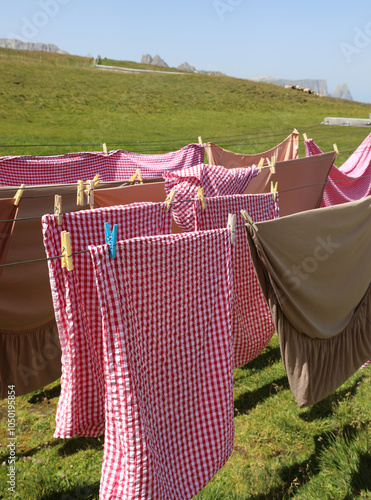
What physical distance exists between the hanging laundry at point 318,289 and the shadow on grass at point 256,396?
102 centimetres

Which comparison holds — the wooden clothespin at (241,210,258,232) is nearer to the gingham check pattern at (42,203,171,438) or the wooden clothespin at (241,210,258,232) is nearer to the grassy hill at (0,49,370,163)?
the gingham check pattern at (42,203,171,438)

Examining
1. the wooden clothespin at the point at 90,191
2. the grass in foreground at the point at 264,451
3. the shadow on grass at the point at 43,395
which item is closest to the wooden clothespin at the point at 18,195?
the wooden clothespin at the point at 90,191

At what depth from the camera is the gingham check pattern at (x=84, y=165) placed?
374cm

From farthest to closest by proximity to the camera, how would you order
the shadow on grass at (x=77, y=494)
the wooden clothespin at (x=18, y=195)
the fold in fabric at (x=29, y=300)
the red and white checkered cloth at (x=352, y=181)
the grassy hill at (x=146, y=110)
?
the grassy hill at (x=146, y=110) < the red and white checkered cloth at (x=352, y=181) < the shadow on grass at (x=77, y=494) < the fold in fabric at (x=29, y=300) < the wooden clothespin at (x=18, y=195)

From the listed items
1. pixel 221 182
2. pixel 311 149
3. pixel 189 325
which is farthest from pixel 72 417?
pixel 311 149

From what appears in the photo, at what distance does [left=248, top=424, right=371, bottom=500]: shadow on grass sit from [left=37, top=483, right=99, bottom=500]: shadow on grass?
916mm

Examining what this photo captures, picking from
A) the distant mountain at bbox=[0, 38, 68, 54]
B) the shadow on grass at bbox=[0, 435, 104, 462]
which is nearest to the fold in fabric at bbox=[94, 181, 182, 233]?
the shadow on grass at bbox=[0, 435, 104, 462]

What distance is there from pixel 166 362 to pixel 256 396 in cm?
194

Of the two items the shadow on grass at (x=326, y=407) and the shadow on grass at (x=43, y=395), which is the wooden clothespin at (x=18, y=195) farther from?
the shadow on grass at (x=326, y=407)

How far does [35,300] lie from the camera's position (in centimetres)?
260

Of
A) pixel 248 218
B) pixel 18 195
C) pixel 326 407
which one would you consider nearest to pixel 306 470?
pixel 326 407

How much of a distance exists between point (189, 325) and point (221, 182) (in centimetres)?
118

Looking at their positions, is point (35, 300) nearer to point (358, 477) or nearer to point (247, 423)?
point (247, 423)

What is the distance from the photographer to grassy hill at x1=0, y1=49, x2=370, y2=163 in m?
15.3
